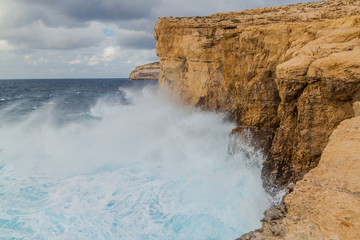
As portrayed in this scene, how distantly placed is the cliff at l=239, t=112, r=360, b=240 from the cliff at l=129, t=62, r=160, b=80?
3476 inches

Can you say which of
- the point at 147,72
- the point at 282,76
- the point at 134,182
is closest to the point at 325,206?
the point at 282,76

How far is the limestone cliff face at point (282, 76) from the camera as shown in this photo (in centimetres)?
722

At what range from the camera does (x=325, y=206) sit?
408 cm

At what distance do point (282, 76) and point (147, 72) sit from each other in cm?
9379

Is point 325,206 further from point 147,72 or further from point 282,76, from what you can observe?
point 147,72

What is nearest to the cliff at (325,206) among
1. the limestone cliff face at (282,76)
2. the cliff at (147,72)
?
the limestone cliff face at (282,76)

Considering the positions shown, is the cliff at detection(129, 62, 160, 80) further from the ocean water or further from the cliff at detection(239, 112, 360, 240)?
the cliff at detection(239, 112, 360, 240)

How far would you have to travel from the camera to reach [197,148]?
15484 mm

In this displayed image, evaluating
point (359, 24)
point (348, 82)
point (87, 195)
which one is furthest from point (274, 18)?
point (87, 195)

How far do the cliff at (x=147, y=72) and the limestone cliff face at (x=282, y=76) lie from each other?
73809 millimetres

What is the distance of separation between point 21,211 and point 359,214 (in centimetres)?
1100

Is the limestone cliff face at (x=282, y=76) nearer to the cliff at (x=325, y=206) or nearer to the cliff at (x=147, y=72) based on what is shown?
the cliff at (x=325, y=206)

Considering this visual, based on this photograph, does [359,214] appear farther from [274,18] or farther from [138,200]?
[274,18]

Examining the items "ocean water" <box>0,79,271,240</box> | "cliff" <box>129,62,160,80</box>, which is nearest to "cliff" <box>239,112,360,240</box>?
"ocean water" <box>0,79,271,240</box>
